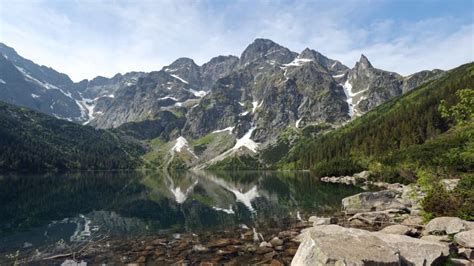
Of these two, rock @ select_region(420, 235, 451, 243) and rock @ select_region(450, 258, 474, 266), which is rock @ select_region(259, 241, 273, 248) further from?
rock @ select_region(450, 258, 474, 266)

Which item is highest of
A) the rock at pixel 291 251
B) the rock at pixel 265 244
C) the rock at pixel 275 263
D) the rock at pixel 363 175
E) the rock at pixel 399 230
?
the rock at pixel 399 230

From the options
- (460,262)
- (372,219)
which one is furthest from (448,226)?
(372,219)

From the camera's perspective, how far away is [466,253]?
19.9m

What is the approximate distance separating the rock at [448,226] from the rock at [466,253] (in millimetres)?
2986

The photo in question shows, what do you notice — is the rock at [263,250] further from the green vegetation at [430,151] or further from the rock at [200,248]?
the green vegetation at [430,151]

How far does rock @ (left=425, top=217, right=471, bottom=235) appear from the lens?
23031 millimetres

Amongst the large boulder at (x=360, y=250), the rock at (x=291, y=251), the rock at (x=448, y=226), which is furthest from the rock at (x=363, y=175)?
the large boulder at (x=360, y=250)

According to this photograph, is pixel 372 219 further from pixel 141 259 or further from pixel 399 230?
pixel 141 259

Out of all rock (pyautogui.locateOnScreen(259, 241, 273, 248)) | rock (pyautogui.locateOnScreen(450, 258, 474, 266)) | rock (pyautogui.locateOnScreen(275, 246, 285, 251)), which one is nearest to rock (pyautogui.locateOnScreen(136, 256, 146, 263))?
rock (pyautogui.locateOnScreen(259, 241, 273, 248))

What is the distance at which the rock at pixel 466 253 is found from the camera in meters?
19.6

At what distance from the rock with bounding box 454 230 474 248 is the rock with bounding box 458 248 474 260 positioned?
1.53 feet

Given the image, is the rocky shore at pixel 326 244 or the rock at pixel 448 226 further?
the rock at pixel 448 226

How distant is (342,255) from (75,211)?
Result: 193 ft

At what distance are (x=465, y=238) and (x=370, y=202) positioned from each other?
91.8ft
